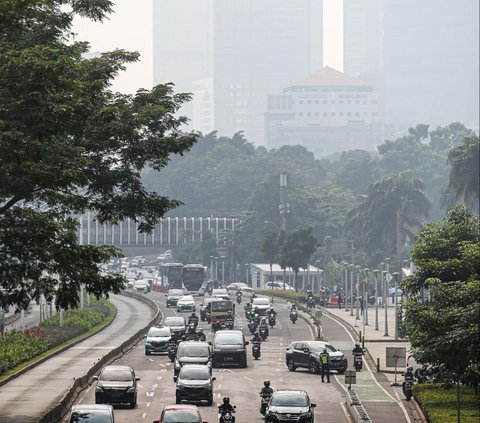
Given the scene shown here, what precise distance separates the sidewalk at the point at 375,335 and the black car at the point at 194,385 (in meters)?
12.2

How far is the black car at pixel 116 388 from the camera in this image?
59.0 meters

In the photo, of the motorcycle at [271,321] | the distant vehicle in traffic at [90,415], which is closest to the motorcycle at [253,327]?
the motorcycle at [271,321]

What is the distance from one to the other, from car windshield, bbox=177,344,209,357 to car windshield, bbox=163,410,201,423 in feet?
80.3

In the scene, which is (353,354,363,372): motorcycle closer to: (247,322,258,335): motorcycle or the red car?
(247,322,258,335): motorcycle

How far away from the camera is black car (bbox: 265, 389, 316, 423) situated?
5225 centimetres

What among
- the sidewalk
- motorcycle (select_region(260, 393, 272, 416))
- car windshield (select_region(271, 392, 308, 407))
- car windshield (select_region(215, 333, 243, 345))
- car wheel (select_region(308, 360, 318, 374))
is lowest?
the sidewalk

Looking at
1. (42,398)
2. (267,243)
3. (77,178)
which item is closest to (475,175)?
(267,243)

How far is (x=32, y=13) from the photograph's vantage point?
46.8 meters

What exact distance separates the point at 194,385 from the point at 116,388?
11.1ft

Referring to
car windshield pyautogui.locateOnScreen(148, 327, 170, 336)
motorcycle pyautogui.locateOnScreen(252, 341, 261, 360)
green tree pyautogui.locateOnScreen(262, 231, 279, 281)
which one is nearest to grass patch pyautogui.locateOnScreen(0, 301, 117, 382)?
car windshield pyautogui.locateOnScreen(148, 327, 170, 336)

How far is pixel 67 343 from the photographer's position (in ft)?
319

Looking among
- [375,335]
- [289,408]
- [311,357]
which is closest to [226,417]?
[289,408]

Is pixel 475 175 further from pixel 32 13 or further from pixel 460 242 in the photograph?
pixel 32 13

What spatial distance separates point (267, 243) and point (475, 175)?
1033 inches
